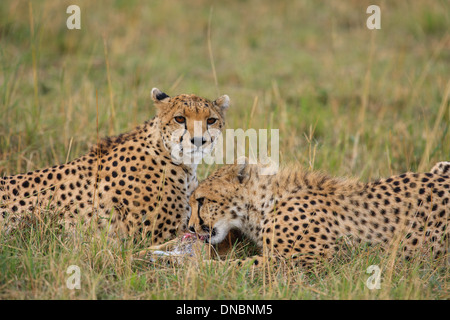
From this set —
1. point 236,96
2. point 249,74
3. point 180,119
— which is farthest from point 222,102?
point 249,74

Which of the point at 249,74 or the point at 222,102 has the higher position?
the point at 249,74

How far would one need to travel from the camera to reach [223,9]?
10.2 meters

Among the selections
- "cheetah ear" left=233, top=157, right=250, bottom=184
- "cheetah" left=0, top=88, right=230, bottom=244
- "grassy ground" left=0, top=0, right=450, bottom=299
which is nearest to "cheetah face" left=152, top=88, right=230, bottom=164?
"cheetah" left=0, top=88, right=230, bottom=244

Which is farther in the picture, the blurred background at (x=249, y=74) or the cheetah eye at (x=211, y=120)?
the blurred background at (x=249, y=74)

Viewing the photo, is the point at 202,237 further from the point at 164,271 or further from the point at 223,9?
the point at 223,9

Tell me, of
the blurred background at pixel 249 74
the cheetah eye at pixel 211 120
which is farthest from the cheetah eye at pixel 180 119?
the blurred background at pixel 249 74

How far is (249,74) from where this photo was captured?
7852mm

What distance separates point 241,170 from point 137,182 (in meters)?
0.71

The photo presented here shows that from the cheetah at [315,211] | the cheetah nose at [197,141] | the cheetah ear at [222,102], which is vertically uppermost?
the cheetah ear at [222,102]

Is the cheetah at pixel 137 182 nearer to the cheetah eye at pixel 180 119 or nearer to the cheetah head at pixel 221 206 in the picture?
the cheetah eye at pixel 180 119

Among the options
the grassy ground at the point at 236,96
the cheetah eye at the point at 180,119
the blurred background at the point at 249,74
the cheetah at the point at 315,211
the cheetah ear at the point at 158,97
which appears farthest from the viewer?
the blurred background at the point at 249,74

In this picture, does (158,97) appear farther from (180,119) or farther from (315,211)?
(315,211)

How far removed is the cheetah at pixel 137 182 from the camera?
13.8 ft

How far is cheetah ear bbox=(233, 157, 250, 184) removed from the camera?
4230mm
